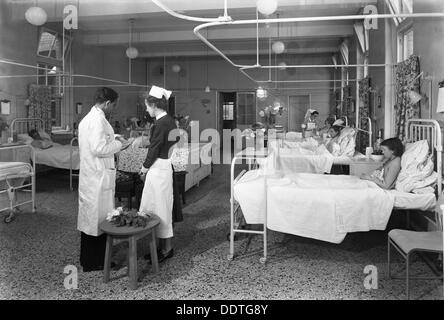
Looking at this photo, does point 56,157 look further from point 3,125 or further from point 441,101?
point 441,101

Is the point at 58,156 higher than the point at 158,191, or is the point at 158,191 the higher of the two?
the point at 58,156

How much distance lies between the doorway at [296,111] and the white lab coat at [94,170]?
38.8ft

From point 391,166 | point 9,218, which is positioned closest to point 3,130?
point 9,218

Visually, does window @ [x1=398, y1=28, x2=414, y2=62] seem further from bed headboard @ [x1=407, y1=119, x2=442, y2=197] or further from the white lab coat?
the white lab coat

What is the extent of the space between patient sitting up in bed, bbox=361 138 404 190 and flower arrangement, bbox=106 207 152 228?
2352 mm

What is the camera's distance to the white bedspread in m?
3.50

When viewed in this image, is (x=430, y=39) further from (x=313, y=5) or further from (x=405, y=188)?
(x=313, y=5)

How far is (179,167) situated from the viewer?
6344mm

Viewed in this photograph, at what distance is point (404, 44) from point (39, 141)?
21.4ft

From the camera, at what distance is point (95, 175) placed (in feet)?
10.5

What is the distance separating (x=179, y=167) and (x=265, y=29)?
16.9ft

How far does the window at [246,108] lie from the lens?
50.4 ft

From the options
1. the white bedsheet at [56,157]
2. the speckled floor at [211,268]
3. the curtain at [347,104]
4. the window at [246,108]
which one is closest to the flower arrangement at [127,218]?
the speckled floor at [211,268]

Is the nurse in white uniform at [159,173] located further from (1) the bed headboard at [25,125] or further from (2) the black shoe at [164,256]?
(1) the bed headboard at [25,125]
